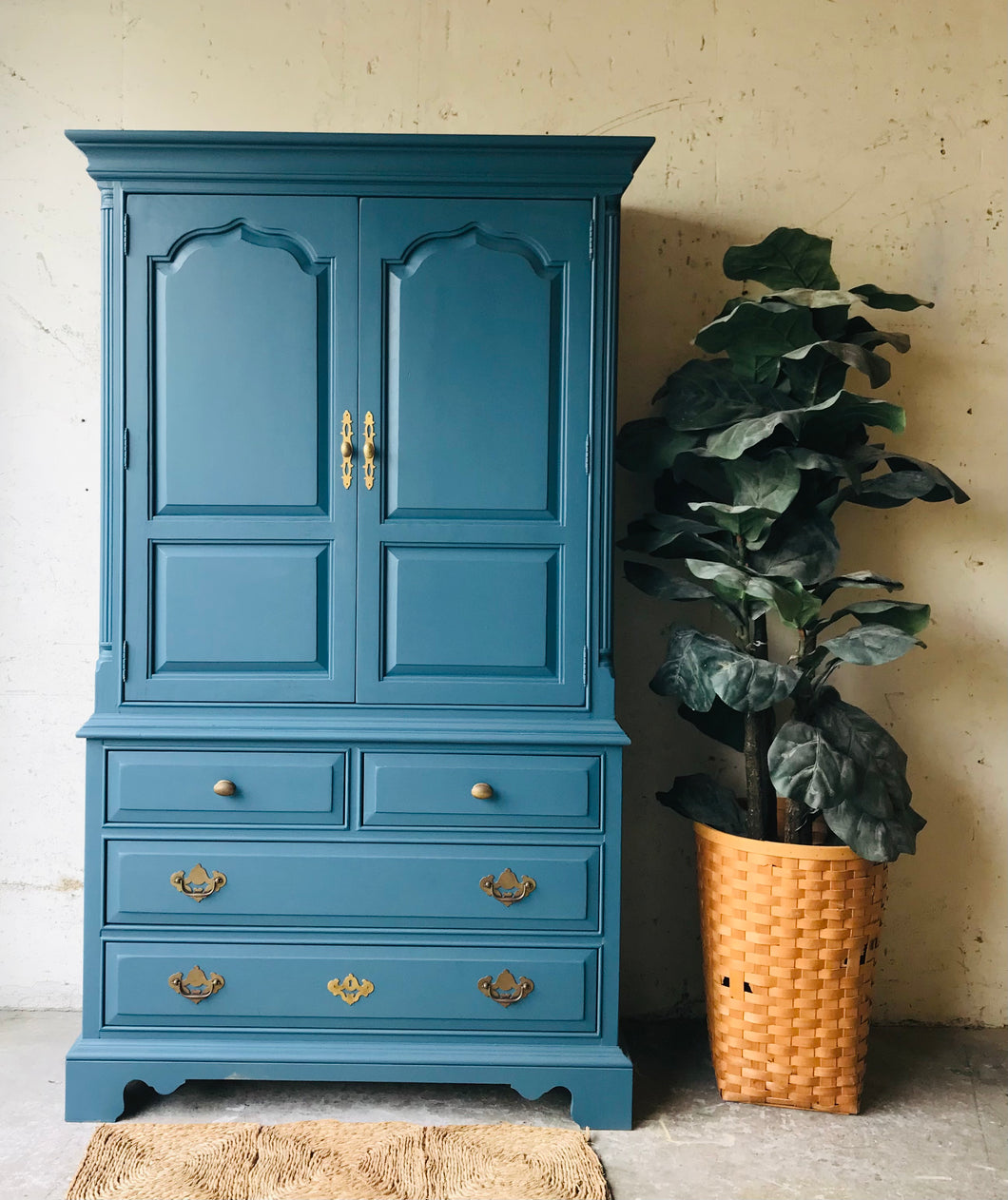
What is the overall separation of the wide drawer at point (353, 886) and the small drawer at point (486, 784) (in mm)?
86

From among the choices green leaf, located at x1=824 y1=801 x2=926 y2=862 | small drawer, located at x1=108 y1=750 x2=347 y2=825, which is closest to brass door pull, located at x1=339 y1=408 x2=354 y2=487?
small drawer, located at x1=108 y1=750 x2=347 y2=825

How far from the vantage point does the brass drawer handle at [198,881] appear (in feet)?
7.03

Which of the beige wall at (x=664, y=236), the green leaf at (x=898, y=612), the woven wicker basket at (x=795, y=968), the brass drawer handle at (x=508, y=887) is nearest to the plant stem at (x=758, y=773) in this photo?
the woven wicker basket at (x=795, y=968)

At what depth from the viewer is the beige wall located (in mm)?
2592

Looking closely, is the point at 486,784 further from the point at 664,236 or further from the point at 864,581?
the point at 664,236

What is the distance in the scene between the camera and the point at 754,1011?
2203 mm

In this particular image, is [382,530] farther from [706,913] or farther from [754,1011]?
[754,1011]

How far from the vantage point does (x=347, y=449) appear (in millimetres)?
2127

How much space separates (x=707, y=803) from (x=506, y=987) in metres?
0.67

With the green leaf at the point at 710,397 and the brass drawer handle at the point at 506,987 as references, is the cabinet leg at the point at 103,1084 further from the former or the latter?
the green leaf at the point at 710,397

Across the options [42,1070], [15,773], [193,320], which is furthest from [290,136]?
[42,1070]

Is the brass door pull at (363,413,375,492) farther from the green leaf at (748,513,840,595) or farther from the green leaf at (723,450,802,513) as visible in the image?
the green leaf at (748,513,840,595)

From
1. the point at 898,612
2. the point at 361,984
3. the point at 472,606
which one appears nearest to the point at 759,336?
the point at 898,612

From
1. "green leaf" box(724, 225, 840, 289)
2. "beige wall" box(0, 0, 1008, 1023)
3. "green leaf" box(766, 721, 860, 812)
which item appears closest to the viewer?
"green leaf" box(766, 721, 860, 812)
